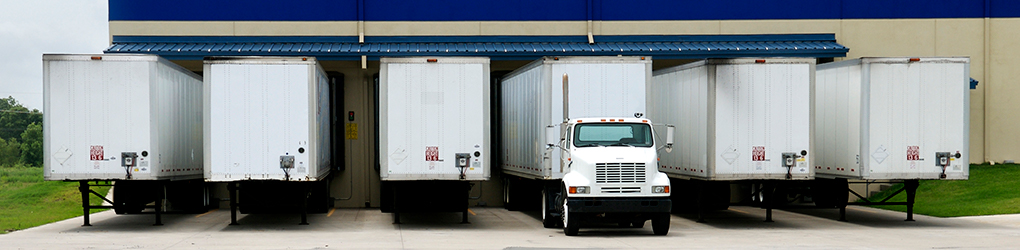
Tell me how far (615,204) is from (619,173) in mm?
561

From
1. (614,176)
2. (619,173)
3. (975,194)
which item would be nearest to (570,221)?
(614,176)

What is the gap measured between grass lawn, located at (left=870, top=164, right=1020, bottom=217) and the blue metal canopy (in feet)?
15.5

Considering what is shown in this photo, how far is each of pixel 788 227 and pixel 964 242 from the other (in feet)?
14.8

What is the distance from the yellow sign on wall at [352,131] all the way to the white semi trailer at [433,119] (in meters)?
9.58

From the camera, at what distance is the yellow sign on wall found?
29.3 m

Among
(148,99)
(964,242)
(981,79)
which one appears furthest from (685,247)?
(981,79)

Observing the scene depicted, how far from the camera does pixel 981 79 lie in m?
30.8

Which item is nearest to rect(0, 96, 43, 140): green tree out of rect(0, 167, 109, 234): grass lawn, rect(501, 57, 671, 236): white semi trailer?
rect(0, 167, 109, 234): grass lawn

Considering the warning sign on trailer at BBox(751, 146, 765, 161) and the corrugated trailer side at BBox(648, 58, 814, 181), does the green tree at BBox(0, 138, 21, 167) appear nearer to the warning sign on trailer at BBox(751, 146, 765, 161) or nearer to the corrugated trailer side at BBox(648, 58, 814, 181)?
the corrugated trailer side at BBox(648, 58, 814, 181)

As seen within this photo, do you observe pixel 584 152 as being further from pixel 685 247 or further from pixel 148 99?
pixel 148 99

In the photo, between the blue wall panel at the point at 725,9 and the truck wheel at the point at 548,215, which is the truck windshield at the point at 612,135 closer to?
the truck wheel at the point at 548,215

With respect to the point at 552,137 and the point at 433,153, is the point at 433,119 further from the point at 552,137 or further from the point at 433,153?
the point at 552,137

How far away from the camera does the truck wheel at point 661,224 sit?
1811 centimetres

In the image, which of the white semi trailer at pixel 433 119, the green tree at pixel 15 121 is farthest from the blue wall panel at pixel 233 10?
the green tree at pixel 15 121
